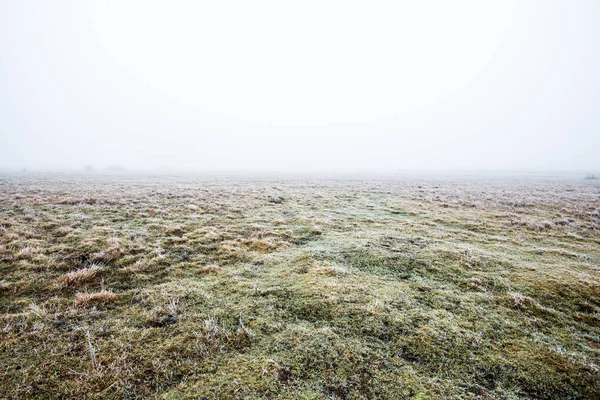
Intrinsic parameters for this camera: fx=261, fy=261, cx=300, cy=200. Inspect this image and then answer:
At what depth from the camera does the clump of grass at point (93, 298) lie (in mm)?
5496

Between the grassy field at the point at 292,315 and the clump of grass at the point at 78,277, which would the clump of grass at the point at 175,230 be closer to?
the grassy field at the point at 292,315

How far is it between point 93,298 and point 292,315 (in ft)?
→ 14.2

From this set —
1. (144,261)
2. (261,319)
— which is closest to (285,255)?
(261,319)

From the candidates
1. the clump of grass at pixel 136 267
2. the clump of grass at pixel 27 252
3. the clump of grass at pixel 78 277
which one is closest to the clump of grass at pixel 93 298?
the clump of grass at pixel 78 277

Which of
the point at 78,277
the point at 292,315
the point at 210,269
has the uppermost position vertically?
the point at 78,277

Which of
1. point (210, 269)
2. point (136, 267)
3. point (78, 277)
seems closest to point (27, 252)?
point (78, 277)

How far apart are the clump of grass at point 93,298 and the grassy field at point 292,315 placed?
0.11 ft

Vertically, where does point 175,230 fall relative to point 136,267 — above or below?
above

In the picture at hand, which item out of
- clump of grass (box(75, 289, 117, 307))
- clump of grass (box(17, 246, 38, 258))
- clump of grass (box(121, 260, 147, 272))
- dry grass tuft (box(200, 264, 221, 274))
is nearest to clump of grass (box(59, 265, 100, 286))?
clump of grass (box(121, 260, 147, 272))

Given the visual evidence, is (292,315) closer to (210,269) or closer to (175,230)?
(210,269)

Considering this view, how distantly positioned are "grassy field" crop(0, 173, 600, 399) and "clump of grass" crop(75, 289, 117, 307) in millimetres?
33

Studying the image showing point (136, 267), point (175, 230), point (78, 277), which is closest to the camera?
point (78, 277)

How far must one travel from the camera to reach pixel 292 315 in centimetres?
530

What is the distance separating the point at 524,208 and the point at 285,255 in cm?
1962
